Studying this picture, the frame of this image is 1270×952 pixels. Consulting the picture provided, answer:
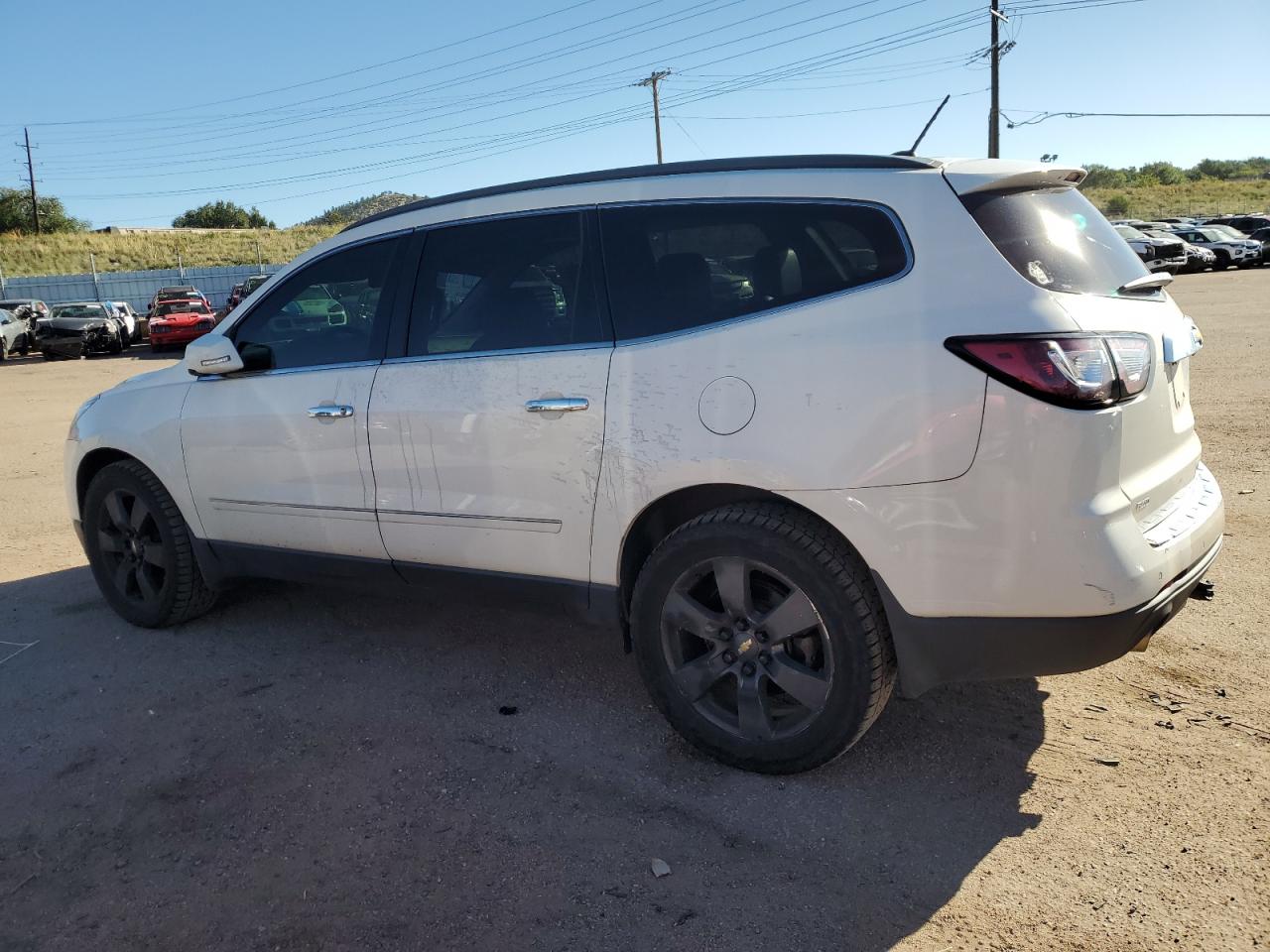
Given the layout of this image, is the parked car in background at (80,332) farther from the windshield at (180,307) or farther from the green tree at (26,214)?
the green tree at (26,214)

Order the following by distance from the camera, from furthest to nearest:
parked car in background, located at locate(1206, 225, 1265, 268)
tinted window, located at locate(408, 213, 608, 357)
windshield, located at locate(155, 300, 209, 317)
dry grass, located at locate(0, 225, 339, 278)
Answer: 1. dry grass, located at locate(0, 225, 339, 278)
2. parked car in background, located at locate(1206, 225, 1265, 268)
3. windshield, located at locate(155, 300, 209, 317)
4. tinted window, located at locate(408, 213, 608, 357)

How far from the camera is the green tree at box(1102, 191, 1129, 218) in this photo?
215 ft

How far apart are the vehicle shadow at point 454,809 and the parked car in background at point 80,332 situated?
24772 mm

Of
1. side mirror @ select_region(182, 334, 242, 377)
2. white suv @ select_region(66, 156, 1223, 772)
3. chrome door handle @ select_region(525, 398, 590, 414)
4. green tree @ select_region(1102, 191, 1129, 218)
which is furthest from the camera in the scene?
green tree @ select_region(1102, 191, 1129, 218)

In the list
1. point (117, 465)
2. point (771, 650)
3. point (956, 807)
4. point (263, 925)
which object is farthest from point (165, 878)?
point (117, 465)

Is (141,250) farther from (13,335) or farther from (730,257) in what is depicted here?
(730,257)

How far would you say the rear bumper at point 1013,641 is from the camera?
2.73 meters

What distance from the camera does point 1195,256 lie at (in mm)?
33562

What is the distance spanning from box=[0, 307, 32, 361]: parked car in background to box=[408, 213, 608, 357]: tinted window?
2750cm

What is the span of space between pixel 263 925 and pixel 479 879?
559 millimetres

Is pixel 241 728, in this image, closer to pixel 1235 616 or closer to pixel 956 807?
pixel 956 807

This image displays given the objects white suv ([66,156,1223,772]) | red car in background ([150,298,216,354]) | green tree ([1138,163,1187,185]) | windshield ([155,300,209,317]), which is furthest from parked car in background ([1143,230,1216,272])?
green tree ([1138,163,1187,185])

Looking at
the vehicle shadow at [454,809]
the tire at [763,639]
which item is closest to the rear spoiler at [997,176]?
the tire at [763,639]

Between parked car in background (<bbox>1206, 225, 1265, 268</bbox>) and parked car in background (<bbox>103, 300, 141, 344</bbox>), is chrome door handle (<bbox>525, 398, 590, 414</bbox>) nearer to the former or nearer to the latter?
parked car in background (<bbox>103, 300, 141, 344</bbox>)
